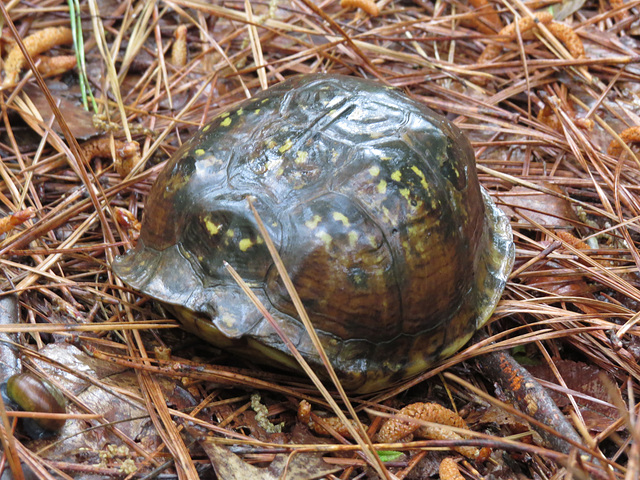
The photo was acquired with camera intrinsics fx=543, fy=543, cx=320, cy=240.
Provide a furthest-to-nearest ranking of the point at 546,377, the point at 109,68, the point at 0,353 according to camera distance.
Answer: the point at 109,68 → the point at 546,377 → the point at 0,353

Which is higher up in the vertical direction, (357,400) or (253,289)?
(253,289)

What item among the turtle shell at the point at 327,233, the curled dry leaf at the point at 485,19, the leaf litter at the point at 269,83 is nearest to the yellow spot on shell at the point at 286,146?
the turtle shell at the point at 327,233

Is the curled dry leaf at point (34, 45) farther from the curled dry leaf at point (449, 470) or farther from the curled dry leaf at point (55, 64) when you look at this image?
the curled dry leaf at point (449, 470)

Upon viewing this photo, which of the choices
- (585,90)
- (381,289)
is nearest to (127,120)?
(381,289)

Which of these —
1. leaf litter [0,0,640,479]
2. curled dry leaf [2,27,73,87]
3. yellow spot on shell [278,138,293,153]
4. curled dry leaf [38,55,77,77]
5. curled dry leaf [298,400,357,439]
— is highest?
curled dry leaf [2,27,73,87]

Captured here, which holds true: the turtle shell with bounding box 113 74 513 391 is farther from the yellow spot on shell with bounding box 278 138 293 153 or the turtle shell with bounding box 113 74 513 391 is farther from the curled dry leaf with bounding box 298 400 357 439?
the curled dry leaf with bounding box 298 400 357 439

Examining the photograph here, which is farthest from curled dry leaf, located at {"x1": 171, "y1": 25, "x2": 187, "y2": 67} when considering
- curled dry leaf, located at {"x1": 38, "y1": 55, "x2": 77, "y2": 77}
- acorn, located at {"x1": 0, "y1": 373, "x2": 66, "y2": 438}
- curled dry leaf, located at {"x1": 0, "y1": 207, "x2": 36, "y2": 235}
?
acorn, located at {"x1": 0, "y1": 373, "x2": 66, "y2": 438}

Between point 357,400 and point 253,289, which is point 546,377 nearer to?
point 357,400
